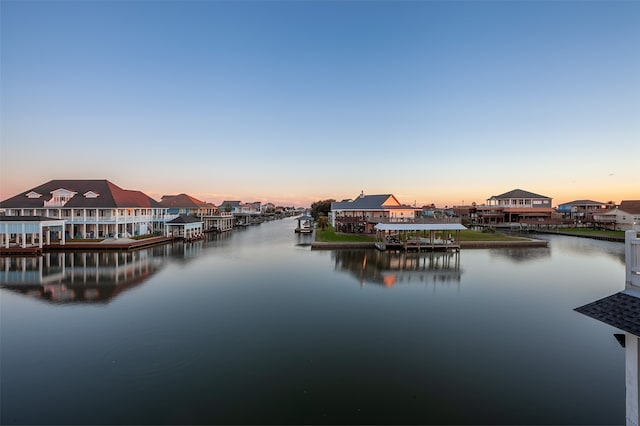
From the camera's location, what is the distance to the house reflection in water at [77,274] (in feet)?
47.3

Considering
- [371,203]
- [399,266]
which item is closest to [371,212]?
[371,203]

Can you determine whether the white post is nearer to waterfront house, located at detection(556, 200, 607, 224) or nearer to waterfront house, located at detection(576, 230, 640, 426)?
waterfront house, located at detection(576, 230, 640, 426)

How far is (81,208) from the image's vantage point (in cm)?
3153

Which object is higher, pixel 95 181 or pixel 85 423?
pixel 95 181

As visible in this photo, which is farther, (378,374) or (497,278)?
(497,278)

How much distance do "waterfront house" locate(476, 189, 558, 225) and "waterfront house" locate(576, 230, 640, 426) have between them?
57846 millimetres

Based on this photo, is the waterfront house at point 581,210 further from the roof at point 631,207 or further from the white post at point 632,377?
the white post at point 632,377

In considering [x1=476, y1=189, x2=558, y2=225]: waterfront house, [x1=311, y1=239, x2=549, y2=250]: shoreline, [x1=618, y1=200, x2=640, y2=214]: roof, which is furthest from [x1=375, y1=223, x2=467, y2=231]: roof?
[x1=476, y1=189, x2=558, y2=225]: waterfront house

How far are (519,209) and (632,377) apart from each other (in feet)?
195

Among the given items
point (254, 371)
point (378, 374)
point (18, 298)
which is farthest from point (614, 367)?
point (18, 298)

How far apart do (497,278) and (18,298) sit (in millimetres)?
24246

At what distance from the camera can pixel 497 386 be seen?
22.7ft

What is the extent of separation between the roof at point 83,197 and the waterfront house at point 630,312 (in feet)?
122

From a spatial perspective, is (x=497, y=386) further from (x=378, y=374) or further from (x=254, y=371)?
(x=254, y=371)
